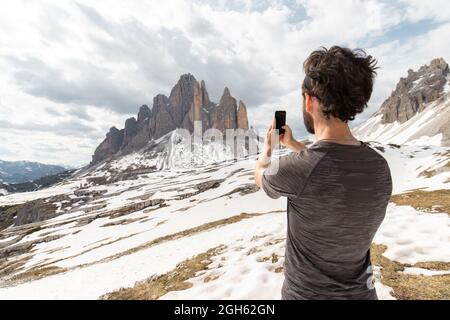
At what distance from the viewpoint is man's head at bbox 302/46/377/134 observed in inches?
103

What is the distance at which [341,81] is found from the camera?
8.61 ft

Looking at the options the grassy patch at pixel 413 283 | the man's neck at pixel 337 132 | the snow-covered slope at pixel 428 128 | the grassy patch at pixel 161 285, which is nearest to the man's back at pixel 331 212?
the man's neck at pixel 337 132

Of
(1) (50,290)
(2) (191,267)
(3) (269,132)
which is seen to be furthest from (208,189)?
(3) (269,132)

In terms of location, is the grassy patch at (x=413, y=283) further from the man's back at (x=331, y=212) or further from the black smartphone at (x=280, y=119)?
the black smartphone at (x=280, y=119)

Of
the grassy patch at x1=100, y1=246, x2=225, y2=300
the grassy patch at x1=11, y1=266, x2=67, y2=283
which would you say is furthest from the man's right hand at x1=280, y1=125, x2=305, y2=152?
the grassy patch at x1=11, y1=266, x2=67, y2=283

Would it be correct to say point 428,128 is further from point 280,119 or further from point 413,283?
point 280,119

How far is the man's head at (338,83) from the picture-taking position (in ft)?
8.59

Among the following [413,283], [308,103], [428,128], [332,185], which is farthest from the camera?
[428,128]

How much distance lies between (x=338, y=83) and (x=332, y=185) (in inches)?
37.1

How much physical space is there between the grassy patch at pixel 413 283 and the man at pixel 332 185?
5.64 metres

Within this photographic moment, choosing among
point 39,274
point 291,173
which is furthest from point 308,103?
point 39,274

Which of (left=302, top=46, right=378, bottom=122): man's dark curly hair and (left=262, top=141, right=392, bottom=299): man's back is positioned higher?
(left=302, top=46, right=378, bottom=122): man's dark curly hair

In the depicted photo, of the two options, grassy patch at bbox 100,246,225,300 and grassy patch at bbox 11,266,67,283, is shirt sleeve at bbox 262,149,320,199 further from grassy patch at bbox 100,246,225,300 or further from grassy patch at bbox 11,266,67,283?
grassy patch at bbox 11,266,67,283

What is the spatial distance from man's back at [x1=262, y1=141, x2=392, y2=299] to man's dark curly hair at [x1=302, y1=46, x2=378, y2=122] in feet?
1.20
